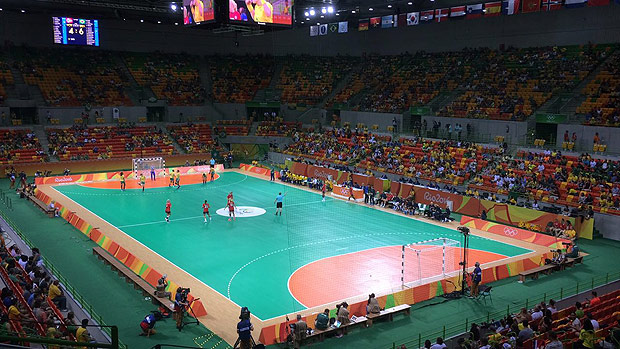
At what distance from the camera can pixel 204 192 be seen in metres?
42.7

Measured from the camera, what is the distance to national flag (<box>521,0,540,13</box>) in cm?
4103

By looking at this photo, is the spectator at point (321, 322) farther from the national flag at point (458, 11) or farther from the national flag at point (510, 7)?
the national flag at point (458, 11)

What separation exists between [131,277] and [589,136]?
3164 centimetres

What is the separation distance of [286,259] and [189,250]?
5.03 metres

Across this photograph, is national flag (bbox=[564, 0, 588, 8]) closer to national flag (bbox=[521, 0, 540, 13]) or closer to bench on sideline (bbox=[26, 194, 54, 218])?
national flag (bbox=[521, 0, 540, 13])

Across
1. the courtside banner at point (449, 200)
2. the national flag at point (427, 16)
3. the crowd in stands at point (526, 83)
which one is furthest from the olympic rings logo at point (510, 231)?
the national flag at point (427, 16)

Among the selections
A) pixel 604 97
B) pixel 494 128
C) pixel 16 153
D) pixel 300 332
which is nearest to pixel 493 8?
pixel 494 128

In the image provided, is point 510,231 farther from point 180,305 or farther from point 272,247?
point 180,305

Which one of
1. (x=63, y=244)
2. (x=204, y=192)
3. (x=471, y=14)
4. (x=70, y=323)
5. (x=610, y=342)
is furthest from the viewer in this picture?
(x=471, y=14)

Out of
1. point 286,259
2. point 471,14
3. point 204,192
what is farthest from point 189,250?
point 471,14

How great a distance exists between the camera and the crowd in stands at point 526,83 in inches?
1718

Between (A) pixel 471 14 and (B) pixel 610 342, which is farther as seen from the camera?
(A) pixel 471 14

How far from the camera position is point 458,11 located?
46.9 metres

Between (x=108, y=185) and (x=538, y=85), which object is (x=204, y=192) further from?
(x=538, y=85)
